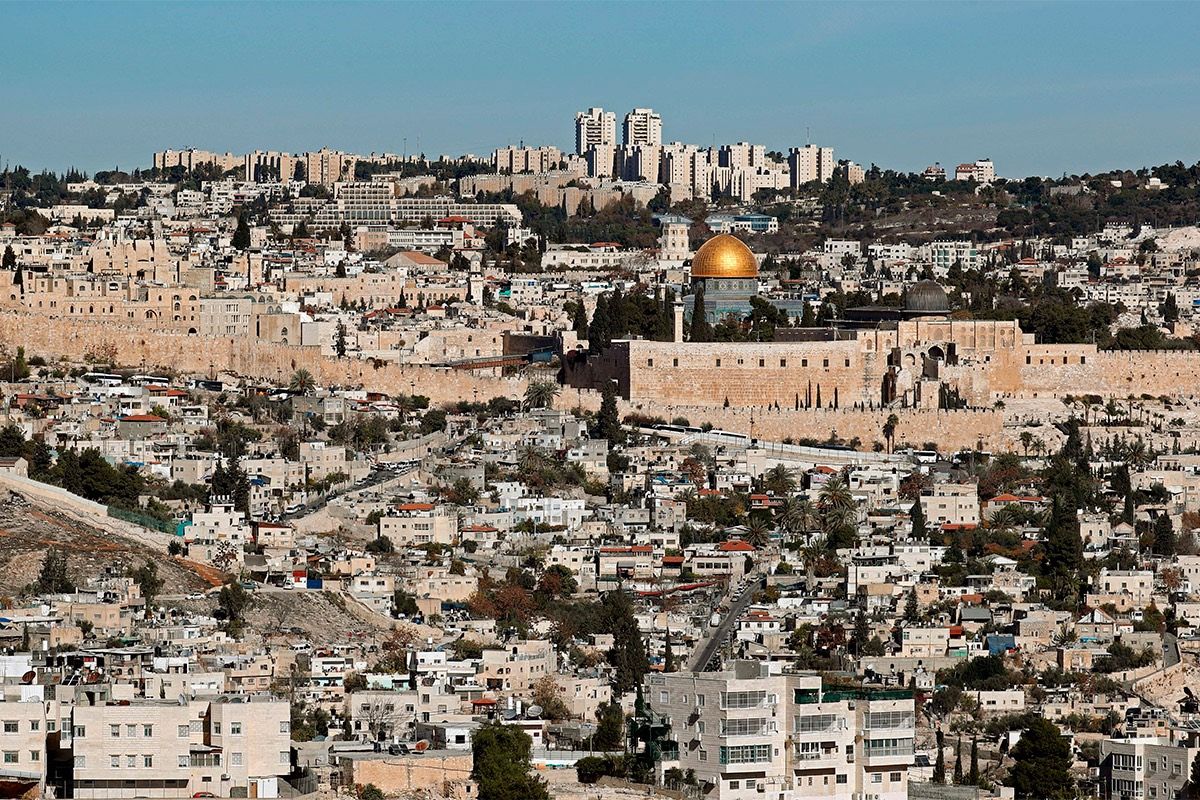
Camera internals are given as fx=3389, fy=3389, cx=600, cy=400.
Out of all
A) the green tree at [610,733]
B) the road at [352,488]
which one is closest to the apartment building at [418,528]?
the road at [352,488]

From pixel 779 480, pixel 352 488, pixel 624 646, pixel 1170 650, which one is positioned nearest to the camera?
pixel 624 646

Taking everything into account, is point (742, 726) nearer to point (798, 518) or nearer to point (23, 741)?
point (23, 741)

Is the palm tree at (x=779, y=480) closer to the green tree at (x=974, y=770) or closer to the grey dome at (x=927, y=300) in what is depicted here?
the grey dome at (x=927, y=300)

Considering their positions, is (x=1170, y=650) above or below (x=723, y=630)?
below

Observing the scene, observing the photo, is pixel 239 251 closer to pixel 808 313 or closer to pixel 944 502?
pixel 808 313

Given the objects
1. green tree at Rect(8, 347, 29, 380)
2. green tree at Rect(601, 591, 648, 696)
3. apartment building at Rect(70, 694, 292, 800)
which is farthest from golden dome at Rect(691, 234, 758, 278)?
apartment building at Rect(70, 694, 292, 800)

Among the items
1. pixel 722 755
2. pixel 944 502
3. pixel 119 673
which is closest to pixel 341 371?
Answer: pixel 944 502

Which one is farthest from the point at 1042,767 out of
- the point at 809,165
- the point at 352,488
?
the point at 809,165

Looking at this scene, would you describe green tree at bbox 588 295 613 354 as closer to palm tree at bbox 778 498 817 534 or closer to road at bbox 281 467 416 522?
road at bbox 281 467 416 522
